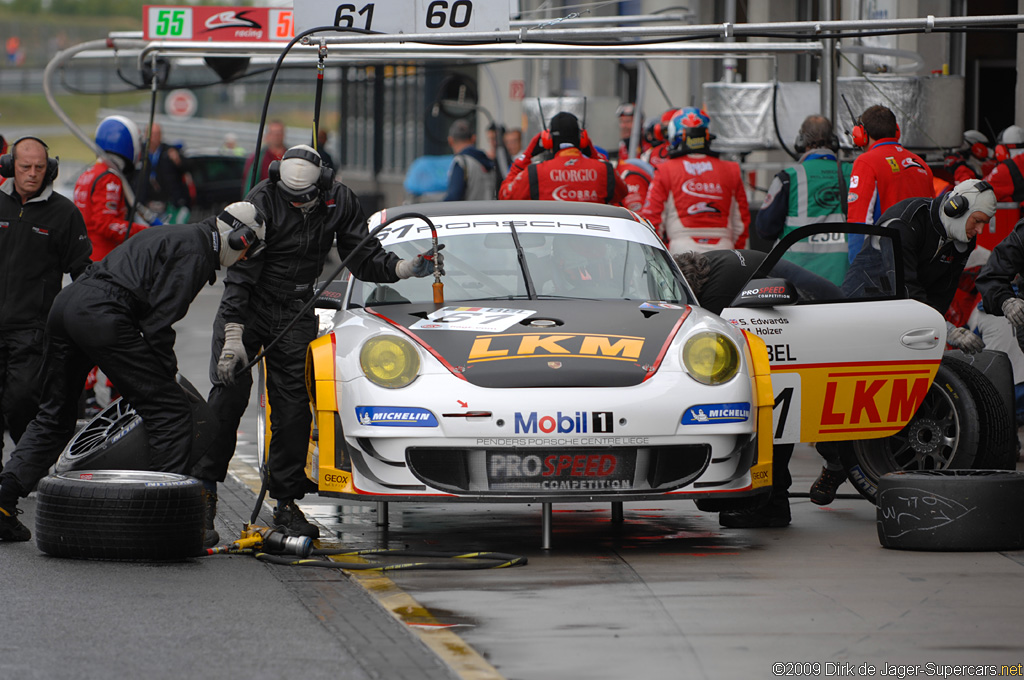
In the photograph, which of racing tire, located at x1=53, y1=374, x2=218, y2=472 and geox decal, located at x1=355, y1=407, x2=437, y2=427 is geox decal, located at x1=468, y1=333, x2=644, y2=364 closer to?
geox decal, located at x1=355, y1=407, x2=437, y2=427

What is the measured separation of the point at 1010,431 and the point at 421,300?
2.76 metres

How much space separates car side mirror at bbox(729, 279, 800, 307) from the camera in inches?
283

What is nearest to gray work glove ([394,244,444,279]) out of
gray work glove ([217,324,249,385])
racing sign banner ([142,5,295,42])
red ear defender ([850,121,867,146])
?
gray work glove ([217,324,249,385])

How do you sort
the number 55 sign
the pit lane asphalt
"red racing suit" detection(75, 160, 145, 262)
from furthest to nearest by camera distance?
"red racing suit" detection(75, 160, 145, 262), the number 55 sign, the pit lane asphalt

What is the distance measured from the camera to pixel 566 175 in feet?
37.3

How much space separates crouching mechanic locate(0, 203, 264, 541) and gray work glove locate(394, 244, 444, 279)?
2.08 feet

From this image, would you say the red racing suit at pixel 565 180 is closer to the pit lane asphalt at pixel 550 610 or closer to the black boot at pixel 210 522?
the pit lane asphalt at pixel 550 610

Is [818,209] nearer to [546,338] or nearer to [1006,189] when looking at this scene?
[1006,189]

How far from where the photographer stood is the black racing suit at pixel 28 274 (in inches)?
325

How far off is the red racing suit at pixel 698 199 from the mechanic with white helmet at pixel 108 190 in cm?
360

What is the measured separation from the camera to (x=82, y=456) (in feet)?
23.9

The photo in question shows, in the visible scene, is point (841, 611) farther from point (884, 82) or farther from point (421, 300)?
point (884, 82)

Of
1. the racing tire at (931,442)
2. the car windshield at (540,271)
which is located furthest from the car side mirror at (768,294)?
the racing tire at (931,442)

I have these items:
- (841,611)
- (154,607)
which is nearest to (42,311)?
(154,607)
